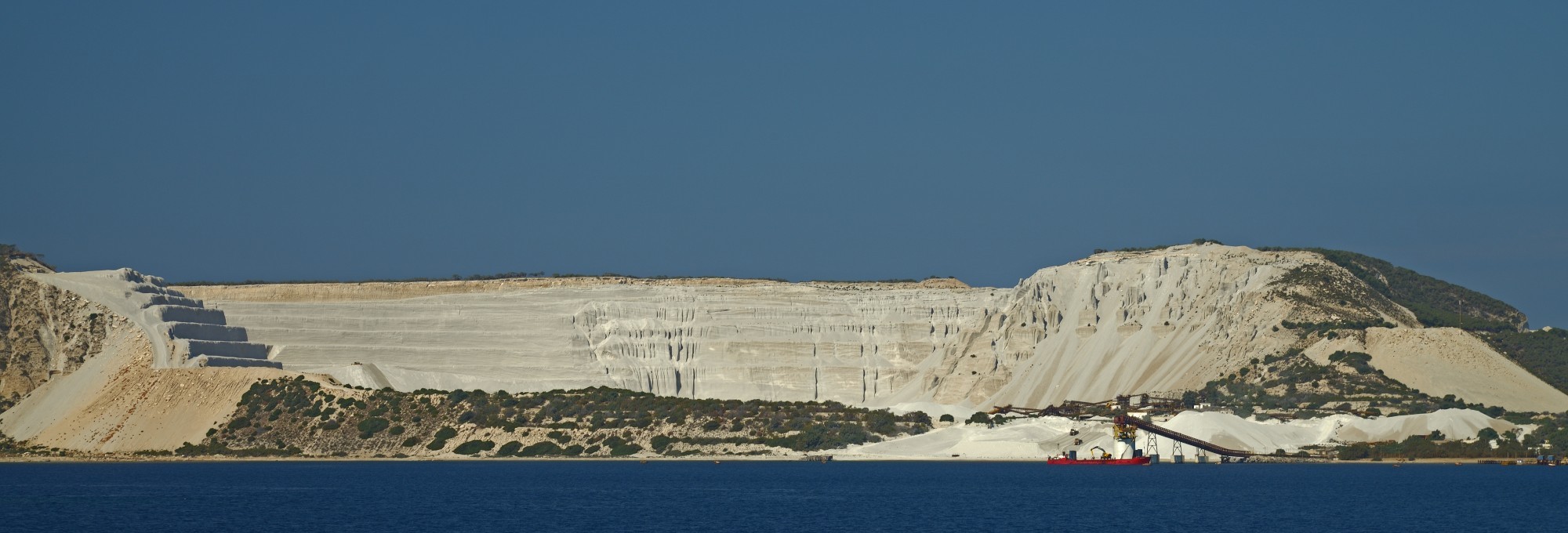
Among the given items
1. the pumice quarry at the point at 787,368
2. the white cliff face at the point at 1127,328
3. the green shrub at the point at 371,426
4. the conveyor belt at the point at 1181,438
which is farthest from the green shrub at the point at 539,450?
the white cliff face at the point at 1127,328

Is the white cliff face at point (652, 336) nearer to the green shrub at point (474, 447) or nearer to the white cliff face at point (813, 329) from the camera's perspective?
the white cliff face at point (813, 329)

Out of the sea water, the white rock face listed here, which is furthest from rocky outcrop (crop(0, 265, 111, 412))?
the sea water

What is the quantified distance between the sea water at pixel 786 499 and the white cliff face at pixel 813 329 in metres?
28.5

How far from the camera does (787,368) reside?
144750 mm

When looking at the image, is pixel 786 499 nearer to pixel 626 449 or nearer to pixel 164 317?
pixel 626 449

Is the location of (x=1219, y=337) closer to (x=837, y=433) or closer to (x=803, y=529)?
(x=837, y=433)

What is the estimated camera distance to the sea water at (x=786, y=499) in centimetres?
6094

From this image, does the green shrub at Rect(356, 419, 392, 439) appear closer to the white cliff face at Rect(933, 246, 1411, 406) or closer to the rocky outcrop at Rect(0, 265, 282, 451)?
the rocky outcrop at Rect(0, 265, 282, 451)

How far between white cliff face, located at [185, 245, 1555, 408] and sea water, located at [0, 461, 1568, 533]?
1121 inches

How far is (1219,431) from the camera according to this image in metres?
99.8

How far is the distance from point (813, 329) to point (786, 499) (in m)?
76.3

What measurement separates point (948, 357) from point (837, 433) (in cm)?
3459

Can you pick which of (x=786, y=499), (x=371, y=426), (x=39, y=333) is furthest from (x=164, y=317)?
(x=786, y=499)

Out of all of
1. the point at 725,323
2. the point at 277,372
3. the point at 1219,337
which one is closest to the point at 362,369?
the point at 277,372
